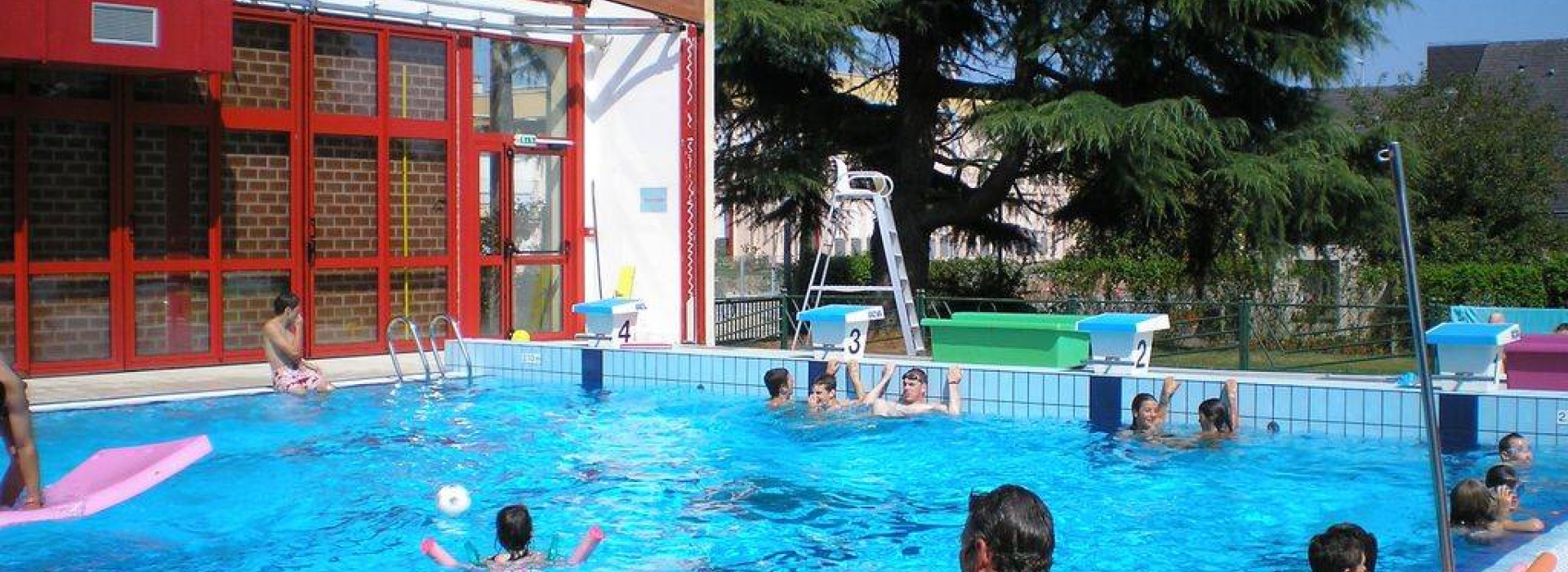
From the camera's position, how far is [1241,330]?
15.6 meters

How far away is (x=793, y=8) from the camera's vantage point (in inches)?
835

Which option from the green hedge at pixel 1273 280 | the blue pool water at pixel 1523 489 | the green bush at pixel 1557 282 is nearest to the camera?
the blue pool water at pixel 1523 489

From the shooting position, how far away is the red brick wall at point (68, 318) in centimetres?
1440

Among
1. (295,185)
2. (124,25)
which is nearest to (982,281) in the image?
(295,185)

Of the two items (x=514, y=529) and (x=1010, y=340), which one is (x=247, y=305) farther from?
(x=514, y=529)

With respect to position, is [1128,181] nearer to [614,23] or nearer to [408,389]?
[614,23]

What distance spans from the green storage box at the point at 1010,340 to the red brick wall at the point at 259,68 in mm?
7393

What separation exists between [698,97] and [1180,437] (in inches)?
333

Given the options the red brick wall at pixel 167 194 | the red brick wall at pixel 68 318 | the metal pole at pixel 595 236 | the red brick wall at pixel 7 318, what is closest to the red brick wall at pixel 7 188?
the red brick wall at pixel 7 318

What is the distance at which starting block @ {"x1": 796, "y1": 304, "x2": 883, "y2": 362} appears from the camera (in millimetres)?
14125

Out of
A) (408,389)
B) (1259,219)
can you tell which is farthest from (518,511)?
(1259,219)

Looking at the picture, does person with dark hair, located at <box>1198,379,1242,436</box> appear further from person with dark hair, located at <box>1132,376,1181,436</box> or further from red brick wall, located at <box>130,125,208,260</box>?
red brick wall, located at <box>130,125,208,260</box>

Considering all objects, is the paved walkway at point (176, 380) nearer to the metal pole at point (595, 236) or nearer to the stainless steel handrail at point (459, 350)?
the stainless steel handrail at point (459, 350)

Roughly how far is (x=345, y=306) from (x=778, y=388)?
6065 mm
